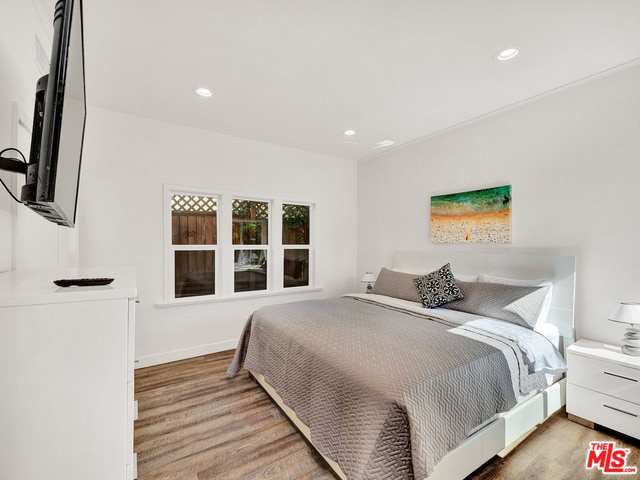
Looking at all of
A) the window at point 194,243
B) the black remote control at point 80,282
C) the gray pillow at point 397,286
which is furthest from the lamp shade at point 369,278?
the black remote control at point 80,282

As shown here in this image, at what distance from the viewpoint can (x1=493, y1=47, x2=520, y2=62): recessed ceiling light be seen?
2008 millimetres

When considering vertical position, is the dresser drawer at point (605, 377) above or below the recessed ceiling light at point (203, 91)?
below

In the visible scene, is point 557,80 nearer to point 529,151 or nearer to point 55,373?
point 529,151

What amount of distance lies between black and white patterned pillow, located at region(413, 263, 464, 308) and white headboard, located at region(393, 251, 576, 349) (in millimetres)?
300

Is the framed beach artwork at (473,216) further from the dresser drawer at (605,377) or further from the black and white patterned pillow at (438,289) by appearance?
the dresser drawer at (605,377)

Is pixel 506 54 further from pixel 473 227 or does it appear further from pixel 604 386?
pixel 604 386

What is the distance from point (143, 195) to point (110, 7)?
182 cm

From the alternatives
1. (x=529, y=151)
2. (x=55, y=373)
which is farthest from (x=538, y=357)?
(x=55, y=373)

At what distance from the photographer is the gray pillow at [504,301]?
7.67 ft

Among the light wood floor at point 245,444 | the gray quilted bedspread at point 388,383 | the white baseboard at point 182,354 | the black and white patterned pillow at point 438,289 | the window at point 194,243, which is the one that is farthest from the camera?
the window at point 194,243

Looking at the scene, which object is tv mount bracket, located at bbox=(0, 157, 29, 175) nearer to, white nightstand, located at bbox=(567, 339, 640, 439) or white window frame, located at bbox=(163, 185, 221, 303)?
white window frame, located at bbox=(163, 185, 221, 303)

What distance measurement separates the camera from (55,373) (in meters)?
0.81

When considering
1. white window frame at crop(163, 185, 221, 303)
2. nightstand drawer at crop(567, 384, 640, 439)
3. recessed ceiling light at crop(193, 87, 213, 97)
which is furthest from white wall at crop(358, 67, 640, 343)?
white window frame at crop(163, 185, 221, 303)

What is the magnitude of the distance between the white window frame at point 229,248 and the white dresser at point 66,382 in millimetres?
2487
